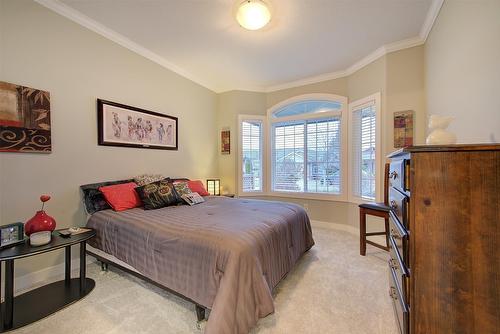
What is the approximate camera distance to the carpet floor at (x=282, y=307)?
1.47 metres

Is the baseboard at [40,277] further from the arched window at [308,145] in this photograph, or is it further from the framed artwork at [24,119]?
the arched window at [308,145]

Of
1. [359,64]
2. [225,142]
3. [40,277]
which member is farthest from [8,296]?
[359,64]

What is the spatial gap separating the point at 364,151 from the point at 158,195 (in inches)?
128

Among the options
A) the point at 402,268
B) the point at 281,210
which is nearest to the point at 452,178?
the point at 402,268

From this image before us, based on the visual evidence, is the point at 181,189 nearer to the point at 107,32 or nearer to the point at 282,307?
the point at 282,307

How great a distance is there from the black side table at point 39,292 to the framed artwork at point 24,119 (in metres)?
0.91

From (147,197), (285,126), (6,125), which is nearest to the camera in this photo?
(6,125)

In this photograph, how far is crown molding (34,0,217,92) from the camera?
217cm

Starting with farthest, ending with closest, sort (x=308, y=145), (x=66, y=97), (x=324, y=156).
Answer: (x=308, y=145), (x=324, y=156), (x=66, y=97)

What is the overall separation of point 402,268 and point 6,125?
3302 millimetres

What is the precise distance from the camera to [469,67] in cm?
158

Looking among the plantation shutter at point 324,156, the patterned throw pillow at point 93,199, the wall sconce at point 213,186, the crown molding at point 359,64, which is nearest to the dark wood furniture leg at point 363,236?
the plantation shutter at point 324,156

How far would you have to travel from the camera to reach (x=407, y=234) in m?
1.04

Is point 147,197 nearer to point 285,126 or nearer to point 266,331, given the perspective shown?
point 266,331
